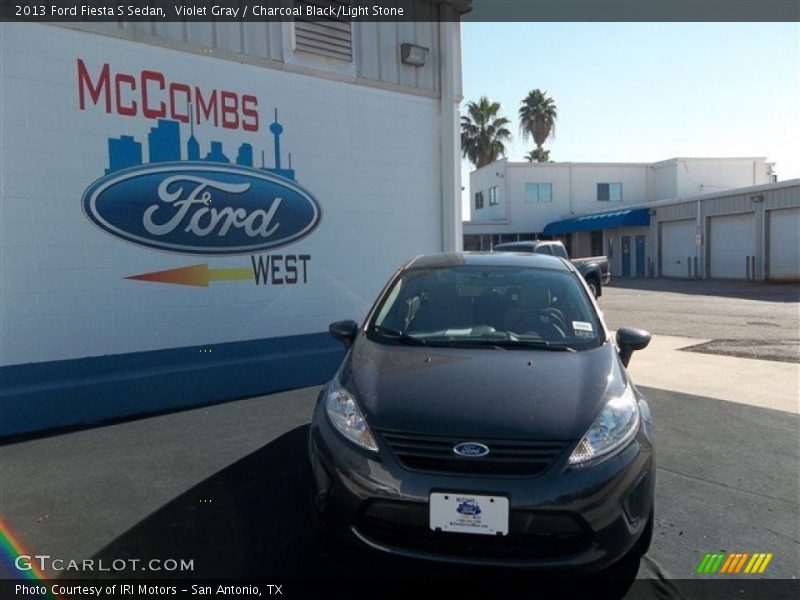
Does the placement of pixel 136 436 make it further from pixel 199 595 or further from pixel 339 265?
pixel 339 265

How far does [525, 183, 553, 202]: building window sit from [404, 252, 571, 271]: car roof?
33.8 m

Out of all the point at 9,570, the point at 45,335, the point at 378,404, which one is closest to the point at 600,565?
the point at 378,404

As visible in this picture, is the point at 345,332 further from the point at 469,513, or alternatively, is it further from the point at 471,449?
the point at 469,513

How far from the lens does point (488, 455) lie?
2.65 meters

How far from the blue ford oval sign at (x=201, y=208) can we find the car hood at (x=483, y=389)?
3.44 metres

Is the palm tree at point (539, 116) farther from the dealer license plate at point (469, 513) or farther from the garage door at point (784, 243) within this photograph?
the dealer license plate at point (469, 513)

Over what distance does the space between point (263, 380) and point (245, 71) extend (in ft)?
11.0

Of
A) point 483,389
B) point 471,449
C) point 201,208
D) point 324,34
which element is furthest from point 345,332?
point 324,34

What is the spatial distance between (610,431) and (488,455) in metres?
0.61

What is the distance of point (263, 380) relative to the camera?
6.61 metres

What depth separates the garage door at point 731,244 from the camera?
25.6 meters

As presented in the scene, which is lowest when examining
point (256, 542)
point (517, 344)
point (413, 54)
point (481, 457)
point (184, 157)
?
point (256, 542)

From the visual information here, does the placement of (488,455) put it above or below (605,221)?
below

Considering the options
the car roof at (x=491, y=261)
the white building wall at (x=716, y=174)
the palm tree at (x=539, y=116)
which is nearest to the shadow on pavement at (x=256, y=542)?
the car roof at (x=491, y=261)
